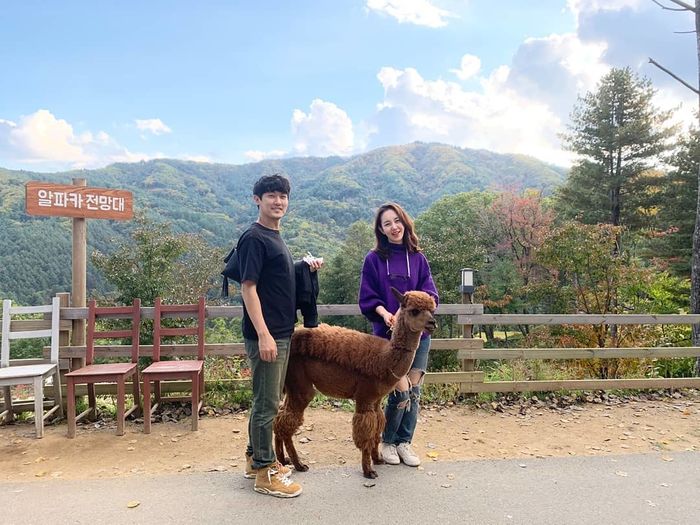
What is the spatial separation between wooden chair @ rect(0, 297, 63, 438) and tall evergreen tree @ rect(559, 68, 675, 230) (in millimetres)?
24502

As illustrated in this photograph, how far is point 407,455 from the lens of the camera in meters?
3.73

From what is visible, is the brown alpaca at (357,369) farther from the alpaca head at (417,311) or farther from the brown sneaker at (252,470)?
the brown sneaker at (252,470)

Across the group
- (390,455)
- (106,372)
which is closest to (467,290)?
(390,455)

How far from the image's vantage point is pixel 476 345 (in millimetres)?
5551

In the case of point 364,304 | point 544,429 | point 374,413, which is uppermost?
point 364,304

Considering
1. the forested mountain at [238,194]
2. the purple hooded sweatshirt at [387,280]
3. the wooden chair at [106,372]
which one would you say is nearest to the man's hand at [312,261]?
the purple hooded sweatshirt at [387,280]

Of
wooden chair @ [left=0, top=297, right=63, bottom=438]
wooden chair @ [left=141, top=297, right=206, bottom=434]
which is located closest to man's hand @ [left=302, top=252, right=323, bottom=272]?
wooden chair @ [left=141, top=297, right=206, bottom=434]

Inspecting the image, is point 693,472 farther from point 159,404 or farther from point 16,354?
point 16,354

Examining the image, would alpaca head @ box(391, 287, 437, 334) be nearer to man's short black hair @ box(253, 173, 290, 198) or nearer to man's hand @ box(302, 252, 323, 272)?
man's hand @ box(302, 252, 323, 272)

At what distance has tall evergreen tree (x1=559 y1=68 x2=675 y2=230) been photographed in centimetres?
2278

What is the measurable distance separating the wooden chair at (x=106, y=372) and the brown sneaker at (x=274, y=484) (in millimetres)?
2053

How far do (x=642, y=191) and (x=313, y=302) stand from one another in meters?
25.1

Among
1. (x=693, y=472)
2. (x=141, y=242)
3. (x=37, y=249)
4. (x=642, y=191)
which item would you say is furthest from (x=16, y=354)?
(x=642, y=191)

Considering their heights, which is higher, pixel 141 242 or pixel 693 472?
pixel 141 242
